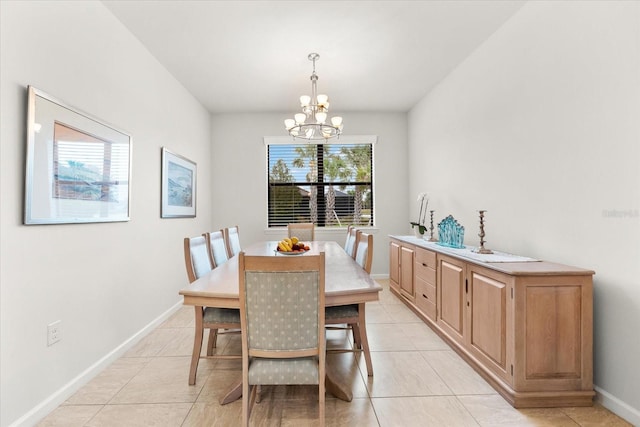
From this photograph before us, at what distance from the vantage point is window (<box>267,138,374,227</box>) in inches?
206

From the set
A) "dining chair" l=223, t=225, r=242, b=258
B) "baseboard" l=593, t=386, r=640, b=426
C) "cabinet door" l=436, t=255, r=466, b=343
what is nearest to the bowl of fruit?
"dining chair" l=223, t=225, r=242, b=258

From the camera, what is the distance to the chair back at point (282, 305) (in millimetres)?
1453

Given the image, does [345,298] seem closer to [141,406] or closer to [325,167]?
[141,406]

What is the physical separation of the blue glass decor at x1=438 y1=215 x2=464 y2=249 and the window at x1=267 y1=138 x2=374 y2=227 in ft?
6.82

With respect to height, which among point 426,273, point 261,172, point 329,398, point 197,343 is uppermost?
point 261,172

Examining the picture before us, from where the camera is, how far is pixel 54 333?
1.90 m

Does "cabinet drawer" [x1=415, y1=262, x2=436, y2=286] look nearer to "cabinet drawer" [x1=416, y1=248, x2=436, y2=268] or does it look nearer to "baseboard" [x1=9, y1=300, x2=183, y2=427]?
"cabinet drawer" [x1=416, y1=248, x2=436, y2=268]

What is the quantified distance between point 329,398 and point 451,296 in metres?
1.32

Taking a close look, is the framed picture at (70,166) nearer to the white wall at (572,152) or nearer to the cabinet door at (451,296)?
the cabinet door at (451,296)

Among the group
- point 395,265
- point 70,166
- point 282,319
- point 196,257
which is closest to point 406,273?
point 395,265

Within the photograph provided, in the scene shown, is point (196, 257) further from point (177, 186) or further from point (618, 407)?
point (618, 407)

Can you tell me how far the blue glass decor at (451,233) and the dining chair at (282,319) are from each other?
1.95 m

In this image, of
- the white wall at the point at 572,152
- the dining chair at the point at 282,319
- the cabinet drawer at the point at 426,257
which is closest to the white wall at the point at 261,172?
the cabinet drawer at the point at 426,257

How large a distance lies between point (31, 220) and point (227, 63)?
2.38 metres
